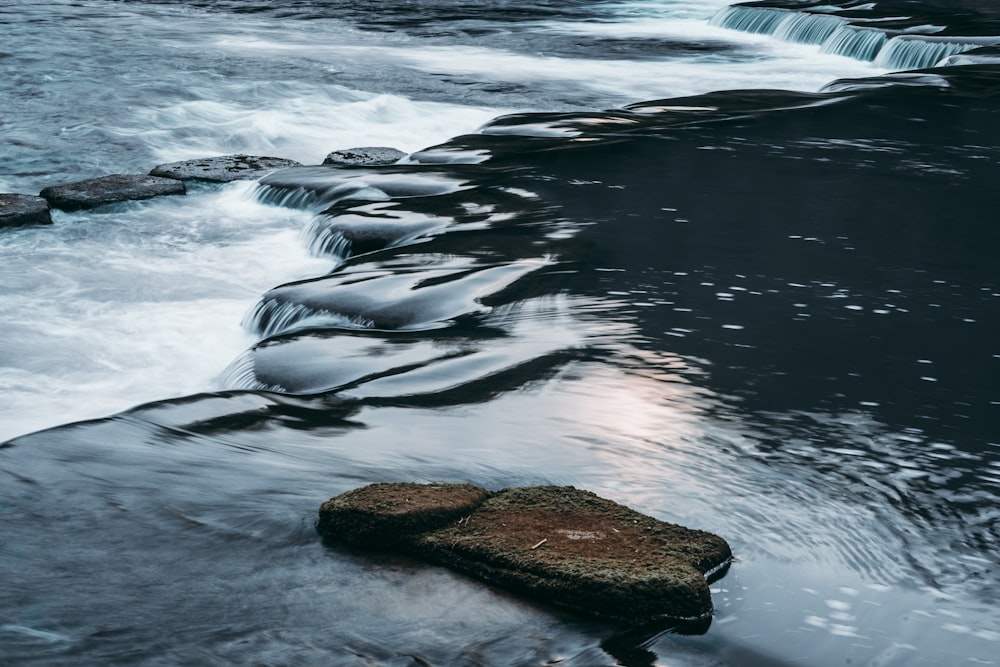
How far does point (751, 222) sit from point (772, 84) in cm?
786

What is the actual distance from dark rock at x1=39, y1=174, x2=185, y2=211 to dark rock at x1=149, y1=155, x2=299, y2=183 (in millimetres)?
317

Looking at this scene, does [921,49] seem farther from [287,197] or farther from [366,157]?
[287,197]

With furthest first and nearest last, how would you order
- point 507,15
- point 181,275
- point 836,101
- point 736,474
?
point 507,15 → point 836,101 → point 181,275 → point 736,474

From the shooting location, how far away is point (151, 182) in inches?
390

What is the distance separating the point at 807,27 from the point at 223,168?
11162 millimetres

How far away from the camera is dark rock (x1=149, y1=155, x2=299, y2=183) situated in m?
10.3

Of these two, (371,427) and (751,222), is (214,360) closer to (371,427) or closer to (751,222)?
(371,427)

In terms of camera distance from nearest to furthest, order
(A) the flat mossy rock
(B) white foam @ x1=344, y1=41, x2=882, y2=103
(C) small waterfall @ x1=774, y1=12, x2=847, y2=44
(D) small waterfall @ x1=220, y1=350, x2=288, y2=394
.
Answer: (A) the flat mossy rock, (D) small waterfall @ x1=220, y1=350, x2=288, y2=394, (B) white foam @ x1=344, y1=41, x2=882, y2=103, (C) small waterfall @ x1=774, y1=12, x2=847, y2=44

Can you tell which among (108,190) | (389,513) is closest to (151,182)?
(108,190)

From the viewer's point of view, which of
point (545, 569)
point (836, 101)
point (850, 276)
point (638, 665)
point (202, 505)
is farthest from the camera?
point (836, 101)

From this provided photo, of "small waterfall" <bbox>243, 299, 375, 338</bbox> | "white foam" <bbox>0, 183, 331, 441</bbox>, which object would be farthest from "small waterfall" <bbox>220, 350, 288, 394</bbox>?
"small waterfall" <bbox>243, 299, 375, 338</bbox>

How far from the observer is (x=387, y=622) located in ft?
10.6

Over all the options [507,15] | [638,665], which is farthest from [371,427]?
[507,15]

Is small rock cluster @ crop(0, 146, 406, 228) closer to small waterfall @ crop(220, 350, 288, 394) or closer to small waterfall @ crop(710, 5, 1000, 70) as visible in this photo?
small waterfall @ crop(220, 350, 288, 394)
